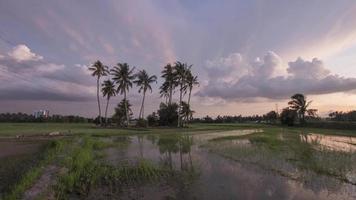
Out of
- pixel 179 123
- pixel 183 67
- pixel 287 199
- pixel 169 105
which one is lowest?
pixel 287 199

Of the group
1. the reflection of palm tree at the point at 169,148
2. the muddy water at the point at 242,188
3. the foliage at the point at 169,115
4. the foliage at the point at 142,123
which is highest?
the foliage at the point at 169,115

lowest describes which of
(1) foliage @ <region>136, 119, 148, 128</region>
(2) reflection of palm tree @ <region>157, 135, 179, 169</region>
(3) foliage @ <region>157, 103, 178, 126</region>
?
(2) reflection of palm tree @ <region>157, 135, 179, 169</region>

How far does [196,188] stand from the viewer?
11.2 metres

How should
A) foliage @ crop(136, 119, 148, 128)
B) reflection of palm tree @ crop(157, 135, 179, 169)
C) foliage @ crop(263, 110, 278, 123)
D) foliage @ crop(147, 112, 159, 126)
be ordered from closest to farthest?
reflection of palm tree @ crop(157, 135, 179, 169) → foliage @ crop(136, 119, 148, 128) → foliage @ crop(147, 112, 159, 126) → foliage @ crop(263, 110, 278, 123)

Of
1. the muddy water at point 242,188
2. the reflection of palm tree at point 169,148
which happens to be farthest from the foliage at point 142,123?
the muddy water at point 242,188

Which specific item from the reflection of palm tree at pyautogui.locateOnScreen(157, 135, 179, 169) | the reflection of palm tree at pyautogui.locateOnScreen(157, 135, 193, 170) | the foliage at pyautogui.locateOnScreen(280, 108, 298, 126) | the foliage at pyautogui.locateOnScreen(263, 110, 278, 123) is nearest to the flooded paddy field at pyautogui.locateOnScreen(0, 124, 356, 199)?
the reflection of palm tree at pyautogui.locateOnScreen(157, 135, 193, 170)

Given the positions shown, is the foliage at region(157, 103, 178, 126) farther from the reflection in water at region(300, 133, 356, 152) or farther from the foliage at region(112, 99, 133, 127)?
the reflection in water at region(300, 133, 356, 152)

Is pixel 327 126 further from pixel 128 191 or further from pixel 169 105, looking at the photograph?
pixel 128 191

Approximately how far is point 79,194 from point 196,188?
410 cm

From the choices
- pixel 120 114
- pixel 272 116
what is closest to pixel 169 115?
pixel 120 114

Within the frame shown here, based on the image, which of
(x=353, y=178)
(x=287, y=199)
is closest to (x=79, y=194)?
(x=287, y=199)

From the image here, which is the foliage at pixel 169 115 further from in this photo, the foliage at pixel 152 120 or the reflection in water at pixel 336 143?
the reflection in water at pixel 336 143

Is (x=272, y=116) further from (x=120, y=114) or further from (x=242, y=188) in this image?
(x=242, y=188)

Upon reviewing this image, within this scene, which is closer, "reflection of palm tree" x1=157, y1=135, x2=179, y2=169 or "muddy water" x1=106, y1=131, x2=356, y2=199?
"muddy water" x1=106, y1=131, x2=356, y2=199
